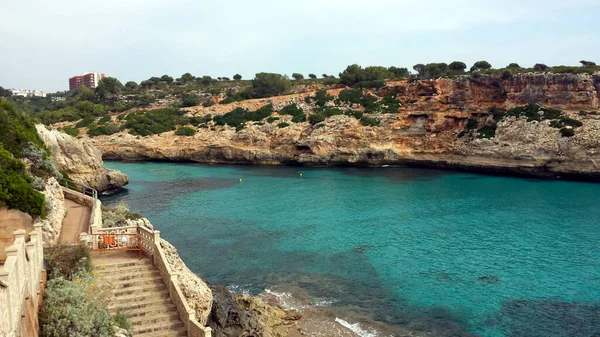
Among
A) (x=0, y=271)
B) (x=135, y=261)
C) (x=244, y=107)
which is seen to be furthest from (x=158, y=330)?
(x=244, y=107)

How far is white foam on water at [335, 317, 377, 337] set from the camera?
1683 centimetres

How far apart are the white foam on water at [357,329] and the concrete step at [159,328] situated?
7.52 meters

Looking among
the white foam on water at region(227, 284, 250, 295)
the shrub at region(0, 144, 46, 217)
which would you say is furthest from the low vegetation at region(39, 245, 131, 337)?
the white foam on water at region(227, 284, 250, 295)

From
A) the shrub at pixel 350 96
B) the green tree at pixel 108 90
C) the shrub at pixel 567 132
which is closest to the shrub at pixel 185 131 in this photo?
the shrub at pixel 350 96

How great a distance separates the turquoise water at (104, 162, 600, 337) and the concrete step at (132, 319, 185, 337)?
838 cm

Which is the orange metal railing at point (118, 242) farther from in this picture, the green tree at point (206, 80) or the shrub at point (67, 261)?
the green tree at point (206, 80)

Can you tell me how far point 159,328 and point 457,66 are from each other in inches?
3108

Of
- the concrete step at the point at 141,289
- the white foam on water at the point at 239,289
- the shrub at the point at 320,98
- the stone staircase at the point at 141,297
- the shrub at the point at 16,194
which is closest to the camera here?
the stone staircase at the point at 141,297

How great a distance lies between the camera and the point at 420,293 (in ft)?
66.3

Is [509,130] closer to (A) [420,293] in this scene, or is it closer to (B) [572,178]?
(B) [572,178]

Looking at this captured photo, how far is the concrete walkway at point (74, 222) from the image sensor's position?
17513mm

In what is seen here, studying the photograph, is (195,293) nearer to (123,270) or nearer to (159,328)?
(159,328)

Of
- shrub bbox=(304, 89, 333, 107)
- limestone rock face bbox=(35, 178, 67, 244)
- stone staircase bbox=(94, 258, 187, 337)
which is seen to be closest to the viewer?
stone staircase bbox=(94, 258, 187, 337)

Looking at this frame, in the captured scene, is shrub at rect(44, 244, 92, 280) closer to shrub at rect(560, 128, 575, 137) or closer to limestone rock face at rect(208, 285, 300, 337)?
limestone rock face at rect(208, 285, 300, 337)
